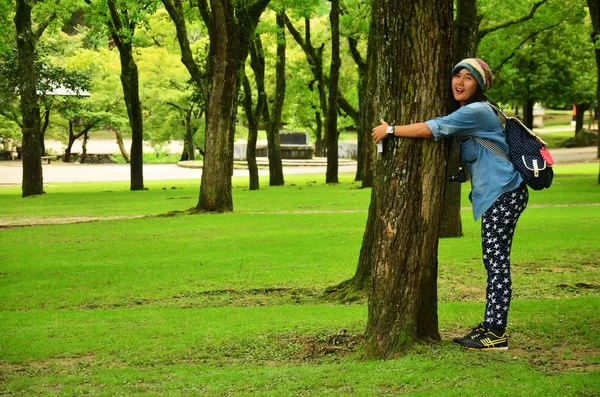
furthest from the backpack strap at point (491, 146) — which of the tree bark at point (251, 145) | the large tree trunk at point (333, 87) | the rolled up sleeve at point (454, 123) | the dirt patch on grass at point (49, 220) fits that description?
the tree bark at point (251, 145)

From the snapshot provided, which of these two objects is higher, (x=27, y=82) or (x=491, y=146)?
(x=27, y=82)

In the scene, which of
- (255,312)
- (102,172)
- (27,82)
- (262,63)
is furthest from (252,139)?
(255,312)

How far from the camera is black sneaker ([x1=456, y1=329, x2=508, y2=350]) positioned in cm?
661

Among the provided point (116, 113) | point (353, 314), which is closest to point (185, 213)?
point (353, 314)

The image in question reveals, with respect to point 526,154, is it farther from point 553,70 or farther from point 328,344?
point 553,70

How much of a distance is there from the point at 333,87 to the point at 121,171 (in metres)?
23.2

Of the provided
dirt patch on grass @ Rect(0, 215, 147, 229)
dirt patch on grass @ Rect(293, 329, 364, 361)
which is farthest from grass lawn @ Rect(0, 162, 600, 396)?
dirt patch on grass @ Rect(0, 215, 147, 229)

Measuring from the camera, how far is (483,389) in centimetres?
546

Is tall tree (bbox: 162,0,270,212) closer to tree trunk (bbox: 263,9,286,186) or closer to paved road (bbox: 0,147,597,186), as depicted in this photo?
tree trunk (bbox: 263,9,286,186)

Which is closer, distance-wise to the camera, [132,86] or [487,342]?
[487,342]

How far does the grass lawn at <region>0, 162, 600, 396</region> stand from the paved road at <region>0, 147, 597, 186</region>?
27277 millimetres

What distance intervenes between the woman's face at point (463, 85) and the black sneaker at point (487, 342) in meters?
1.81

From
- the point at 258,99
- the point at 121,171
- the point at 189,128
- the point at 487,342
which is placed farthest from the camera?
the point at 189,128

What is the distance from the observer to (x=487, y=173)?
6.47m
